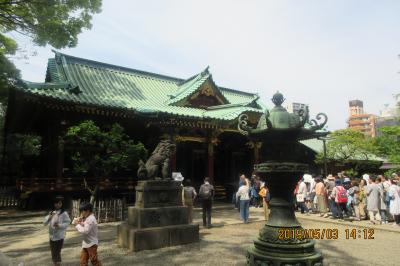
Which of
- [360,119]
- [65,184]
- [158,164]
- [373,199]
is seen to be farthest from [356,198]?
[360,119]

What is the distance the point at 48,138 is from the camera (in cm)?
1617

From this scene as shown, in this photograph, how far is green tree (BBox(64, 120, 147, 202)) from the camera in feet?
38.6

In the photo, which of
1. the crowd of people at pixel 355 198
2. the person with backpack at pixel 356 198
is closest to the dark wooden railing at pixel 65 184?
the crowd of people at pixel 355 198

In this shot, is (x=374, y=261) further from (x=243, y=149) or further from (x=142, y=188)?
(x=243, y=149)

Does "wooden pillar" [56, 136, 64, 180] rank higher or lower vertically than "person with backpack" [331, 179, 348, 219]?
higher

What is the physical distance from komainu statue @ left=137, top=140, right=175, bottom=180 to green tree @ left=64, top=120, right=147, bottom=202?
292 centimetres

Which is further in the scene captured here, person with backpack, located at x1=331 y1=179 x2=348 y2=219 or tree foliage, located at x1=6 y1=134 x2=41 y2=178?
tree foliage, located at x1=6 y1=134 x2=41 y2=178

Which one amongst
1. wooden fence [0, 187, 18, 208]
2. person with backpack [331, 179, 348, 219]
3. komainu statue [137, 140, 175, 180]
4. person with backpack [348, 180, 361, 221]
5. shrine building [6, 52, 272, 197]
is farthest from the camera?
wooden fence [0, 187, 18, 208]

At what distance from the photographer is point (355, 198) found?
13.1 metres

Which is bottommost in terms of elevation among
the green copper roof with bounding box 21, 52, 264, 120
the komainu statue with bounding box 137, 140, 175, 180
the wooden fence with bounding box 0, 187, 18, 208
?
the wooden fence with bounding box 0, 187, 18, 208

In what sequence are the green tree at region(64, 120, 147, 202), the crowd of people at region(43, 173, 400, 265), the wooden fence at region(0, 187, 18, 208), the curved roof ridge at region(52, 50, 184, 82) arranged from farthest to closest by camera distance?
the curved roof ridge at region(52, 50, 184, 82)
the wooden fence at region(0, 187, 18, 208)
the green tree at region(64, 120, 147, 202)
the crowd of people at region(43, 173, 400, 265)

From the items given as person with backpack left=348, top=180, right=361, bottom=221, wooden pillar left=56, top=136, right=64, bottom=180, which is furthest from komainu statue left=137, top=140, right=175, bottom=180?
person with backpack left=348, top=180, right=361, bottom=221

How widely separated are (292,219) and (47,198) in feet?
43.2

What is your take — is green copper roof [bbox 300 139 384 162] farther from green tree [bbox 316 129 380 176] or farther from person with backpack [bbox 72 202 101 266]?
person with backpack [bbox 72 202 101 266]
